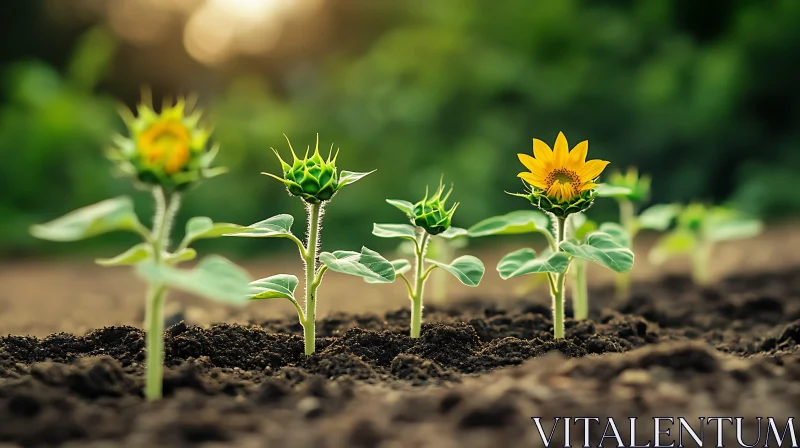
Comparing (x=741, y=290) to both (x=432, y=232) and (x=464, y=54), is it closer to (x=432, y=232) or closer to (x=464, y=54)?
(x=432, y=232)

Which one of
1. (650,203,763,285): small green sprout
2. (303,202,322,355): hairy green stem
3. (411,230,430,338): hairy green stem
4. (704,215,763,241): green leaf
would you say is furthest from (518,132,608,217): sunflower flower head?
(704,215,763,241): green leaf

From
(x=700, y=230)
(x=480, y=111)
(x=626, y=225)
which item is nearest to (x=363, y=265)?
(x=626, y=225)

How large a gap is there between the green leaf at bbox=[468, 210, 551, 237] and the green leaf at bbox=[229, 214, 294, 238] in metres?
0.53

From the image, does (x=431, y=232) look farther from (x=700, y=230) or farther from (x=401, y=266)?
(x=700, y=230)

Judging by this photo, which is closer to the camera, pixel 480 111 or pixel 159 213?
pixel 159 213

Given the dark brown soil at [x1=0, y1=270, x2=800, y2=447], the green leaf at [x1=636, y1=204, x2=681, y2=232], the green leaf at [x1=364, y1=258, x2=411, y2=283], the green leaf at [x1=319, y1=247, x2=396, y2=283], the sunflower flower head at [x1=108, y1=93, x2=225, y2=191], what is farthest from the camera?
the green leaf at [x1=636, y1=204, x2=681, y2=232]

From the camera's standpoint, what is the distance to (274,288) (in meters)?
2.07

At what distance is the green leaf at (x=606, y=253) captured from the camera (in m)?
1.95

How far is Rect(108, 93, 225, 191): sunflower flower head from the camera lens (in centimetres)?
158

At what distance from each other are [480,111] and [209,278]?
7200mm

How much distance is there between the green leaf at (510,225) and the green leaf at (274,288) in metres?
0.54

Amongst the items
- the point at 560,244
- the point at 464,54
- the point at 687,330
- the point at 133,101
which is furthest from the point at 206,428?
the point at 133,101

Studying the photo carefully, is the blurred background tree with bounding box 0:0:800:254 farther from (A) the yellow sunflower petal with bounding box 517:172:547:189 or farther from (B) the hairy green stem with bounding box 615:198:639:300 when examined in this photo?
(A) the yellow sunflower petal with bounding box 517:172:547:189

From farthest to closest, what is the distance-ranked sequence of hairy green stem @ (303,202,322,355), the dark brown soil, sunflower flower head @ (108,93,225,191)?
hairy green stem @ (303,202,322,355), sunflower flower head @ (108,93,225,191), the dark brown soil
